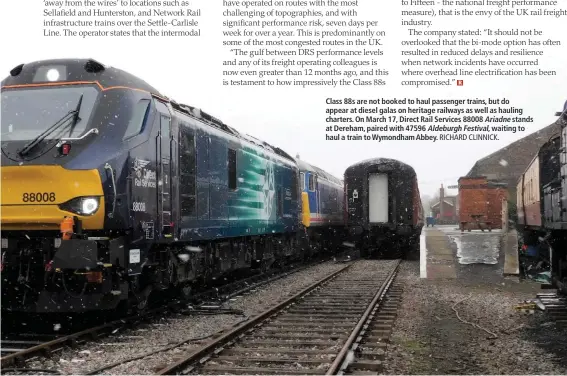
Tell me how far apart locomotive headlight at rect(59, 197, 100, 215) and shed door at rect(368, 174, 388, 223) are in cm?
1391

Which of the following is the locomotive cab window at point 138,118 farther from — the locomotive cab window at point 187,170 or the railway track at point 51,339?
the railway track at point 51,339

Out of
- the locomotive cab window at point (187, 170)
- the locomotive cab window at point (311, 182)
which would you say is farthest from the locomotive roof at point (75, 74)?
the locomotive cab window at point (311, 182)

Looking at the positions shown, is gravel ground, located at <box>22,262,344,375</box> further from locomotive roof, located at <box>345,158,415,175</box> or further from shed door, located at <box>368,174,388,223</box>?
locomotive roof, located at <box>345,158,415,175</box>

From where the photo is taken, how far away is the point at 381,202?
20172mm

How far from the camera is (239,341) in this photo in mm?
6957

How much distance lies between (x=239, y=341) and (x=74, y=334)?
180cm

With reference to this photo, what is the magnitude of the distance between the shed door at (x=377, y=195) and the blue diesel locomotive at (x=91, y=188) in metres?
11.6

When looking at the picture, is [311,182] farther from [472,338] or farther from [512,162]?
[512,162]

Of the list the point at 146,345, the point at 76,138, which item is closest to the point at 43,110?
the point at 76,138

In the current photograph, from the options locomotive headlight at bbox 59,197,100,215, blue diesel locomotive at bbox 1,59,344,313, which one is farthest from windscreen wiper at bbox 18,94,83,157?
locomotive headlight at bbox 59,197,100,215

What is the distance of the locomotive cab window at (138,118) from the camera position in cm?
738

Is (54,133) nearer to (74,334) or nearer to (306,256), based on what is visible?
(74,334)

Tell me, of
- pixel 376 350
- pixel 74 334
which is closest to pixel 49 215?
pixel 74 334

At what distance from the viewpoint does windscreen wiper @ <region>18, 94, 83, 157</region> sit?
273 inches
